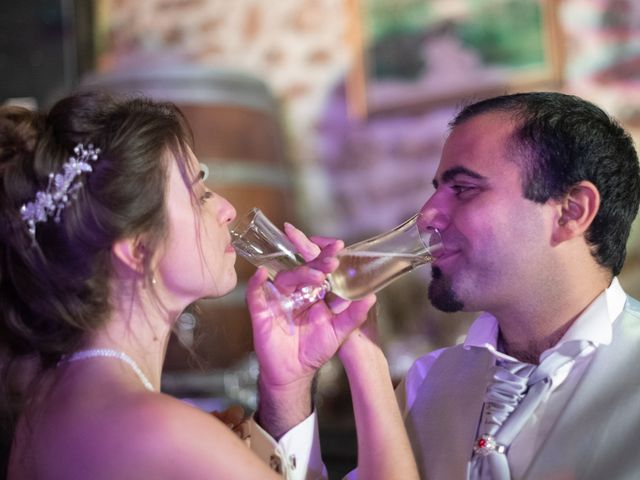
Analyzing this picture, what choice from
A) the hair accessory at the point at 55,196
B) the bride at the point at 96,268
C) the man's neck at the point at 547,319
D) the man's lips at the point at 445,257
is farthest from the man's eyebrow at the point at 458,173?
the hair accessory at the point at 55,196

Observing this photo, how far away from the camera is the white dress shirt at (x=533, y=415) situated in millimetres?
1628

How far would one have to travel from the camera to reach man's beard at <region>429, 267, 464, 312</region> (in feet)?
5.79

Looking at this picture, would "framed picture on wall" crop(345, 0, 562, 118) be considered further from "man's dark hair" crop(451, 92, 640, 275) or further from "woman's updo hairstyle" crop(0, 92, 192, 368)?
"woman's updo hairstyle" crop(0, 92, 192, 368)

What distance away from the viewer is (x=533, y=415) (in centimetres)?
165

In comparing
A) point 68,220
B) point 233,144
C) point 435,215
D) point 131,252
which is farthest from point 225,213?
point 233,144

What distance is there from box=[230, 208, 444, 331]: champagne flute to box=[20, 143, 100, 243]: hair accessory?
0.38 meters

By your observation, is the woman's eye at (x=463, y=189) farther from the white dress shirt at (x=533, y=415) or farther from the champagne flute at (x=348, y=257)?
the white dress shirt at (x=533, y=415)

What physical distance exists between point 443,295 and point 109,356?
2.28 feet

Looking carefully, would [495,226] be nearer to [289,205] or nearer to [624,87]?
[624,87]

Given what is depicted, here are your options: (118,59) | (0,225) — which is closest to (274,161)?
(118,59)

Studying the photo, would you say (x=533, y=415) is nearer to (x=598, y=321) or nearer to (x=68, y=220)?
(x=598, y=321)

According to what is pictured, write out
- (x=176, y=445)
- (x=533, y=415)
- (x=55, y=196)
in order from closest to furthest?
(x=176, y=445), (x=55, y=196), (x=533, y=415)

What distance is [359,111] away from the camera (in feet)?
10.4

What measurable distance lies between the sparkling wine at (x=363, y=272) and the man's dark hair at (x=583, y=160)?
0.38 meters
